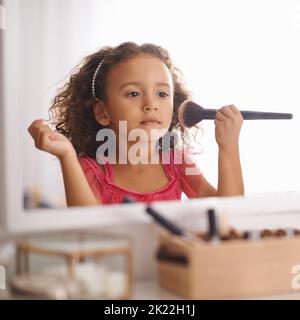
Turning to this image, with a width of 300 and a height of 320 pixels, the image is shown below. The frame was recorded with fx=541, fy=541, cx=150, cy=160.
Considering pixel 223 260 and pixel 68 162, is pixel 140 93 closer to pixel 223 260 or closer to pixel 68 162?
pixel 68 162

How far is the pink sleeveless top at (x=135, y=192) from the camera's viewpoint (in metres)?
0.95

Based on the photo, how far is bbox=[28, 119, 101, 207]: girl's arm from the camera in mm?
907

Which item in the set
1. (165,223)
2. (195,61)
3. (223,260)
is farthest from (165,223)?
(195,61)

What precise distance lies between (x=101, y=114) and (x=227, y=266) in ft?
1.20

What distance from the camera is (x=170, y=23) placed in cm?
98

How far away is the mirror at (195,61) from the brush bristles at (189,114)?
2 cm

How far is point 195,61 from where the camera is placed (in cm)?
99

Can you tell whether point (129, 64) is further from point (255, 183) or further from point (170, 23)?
point (255, 183)

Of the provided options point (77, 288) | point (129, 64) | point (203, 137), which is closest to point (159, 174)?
point (203, 137)

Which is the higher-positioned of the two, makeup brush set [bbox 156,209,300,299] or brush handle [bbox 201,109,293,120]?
brush handle [bbox 201,109,293,120]

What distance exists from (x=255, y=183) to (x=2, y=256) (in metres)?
0.48
